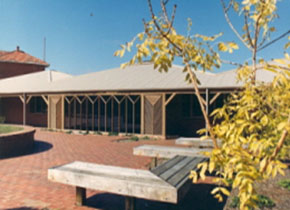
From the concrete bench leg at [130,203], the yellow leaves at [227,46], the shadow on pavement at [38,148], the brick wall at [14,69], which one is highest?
the brick wall at [14,69]

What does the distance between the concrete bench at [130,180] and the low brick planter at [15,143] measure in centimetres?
490

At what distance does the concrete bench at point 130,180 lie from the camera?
355cm

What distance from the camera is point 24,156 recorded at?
860cm

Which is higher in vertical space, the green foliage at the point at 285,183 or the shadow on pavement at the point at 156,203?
the green foliage at the point at 285,183

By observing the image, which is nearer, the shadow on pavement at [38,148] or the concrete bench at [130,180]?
the concrete bench at [130,180]

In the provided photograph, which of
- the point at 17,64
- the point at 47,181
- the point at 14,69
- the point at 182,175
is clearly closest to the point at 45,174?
the point at 47,181

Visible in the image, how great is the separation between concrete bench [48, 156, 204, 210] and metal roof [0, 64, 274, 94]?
27.1 ft

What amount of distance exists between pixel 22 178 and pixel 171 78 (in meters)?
10.4

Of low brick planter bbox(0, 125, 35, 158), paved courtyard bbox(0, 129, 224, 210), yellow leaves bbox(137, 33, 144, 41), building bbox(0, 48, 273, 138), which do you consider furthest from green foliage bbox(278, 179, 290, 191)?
low brick planter bbox(0, 125, 35, 158)

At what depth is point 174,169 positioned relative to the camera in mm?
4500

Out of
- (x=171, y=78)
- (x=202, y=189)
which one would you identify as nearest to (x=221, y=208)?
(x=202, y=189)

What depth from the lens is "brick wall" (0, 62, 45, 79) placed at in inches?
1235

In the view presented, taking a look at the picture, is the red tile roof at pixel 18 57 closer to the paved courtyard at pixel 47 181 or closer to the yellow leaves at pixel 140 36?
the paved courtyard at pixel 47 181

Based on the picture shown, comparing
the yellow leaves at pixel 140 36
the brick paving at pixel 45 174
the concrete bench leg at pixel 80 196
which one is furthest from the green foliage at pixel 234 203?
the yellow leaves at pixel 140 36
